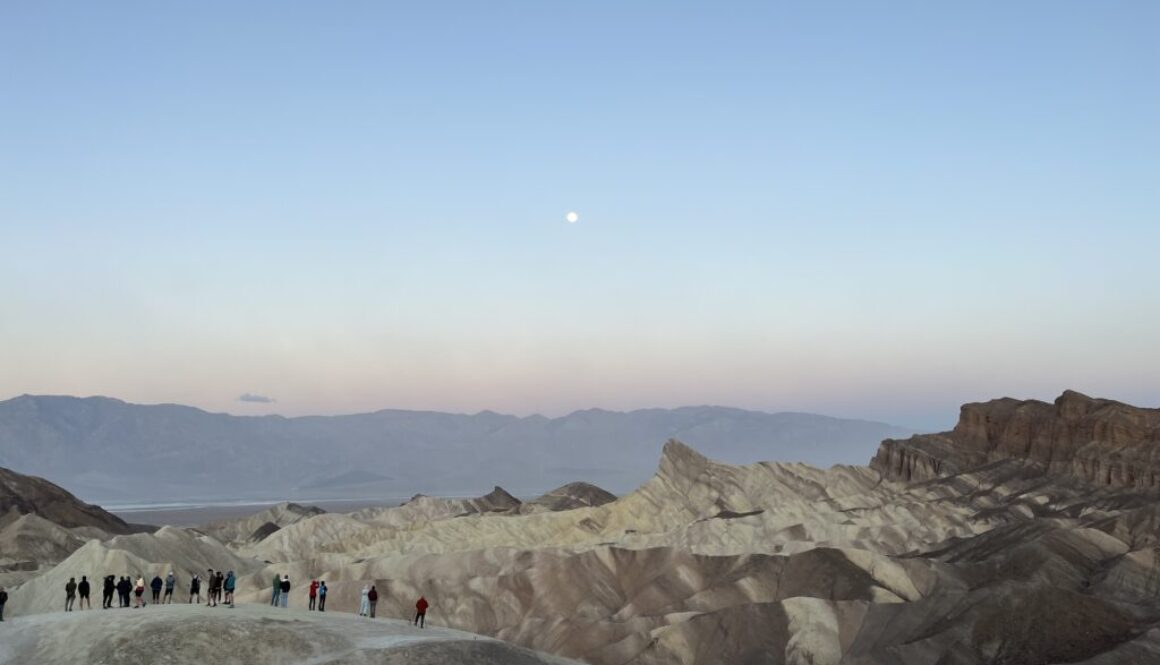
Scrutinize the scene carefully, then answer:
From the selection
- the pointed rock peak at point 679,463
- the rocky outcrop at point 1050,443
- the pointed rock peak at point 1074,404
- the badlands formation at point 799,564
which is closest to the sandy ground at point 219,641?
the badlands formation at point 799,564

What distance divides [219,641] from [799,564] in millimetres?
71615

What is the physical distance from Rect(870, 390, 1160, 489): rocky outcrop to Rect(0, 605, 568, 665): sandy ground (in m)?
110

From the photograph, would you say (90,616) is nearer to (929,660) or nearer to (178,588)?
(929,660)

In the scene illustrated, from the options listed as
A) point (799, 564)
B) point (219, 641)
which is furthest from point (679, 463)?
point (219, 641)

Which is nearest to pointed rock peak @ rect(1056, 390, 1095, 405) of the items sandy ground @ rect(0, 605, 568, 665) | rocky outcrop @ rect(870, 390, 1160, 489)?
rocky outcrop @ rect(870, 390, 1160, 489)

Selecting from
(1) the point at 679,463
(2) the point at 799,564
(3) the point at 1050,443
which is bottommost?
(2) the point at 799,564

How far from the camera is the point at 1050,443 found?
157125mm

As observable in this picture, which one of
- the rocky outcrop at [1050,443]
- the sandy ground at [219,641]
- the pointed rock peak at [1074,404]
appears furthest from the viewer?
the pointed rock peak at [1074,404]

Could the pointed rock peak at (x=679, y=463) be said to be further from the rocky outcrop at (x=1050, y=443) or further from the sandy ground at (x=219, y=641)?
the sandy ground at (x=219, y=641)

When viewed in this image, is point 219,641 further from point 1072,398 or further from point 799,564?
point 1072,398

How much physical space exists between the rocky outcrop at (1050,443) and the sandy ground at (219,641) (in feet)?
361

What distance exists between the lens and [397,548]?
149m

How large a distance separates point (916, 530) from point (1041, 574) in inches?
1537

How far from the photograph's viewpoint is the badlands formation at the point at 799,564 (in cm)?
7981
